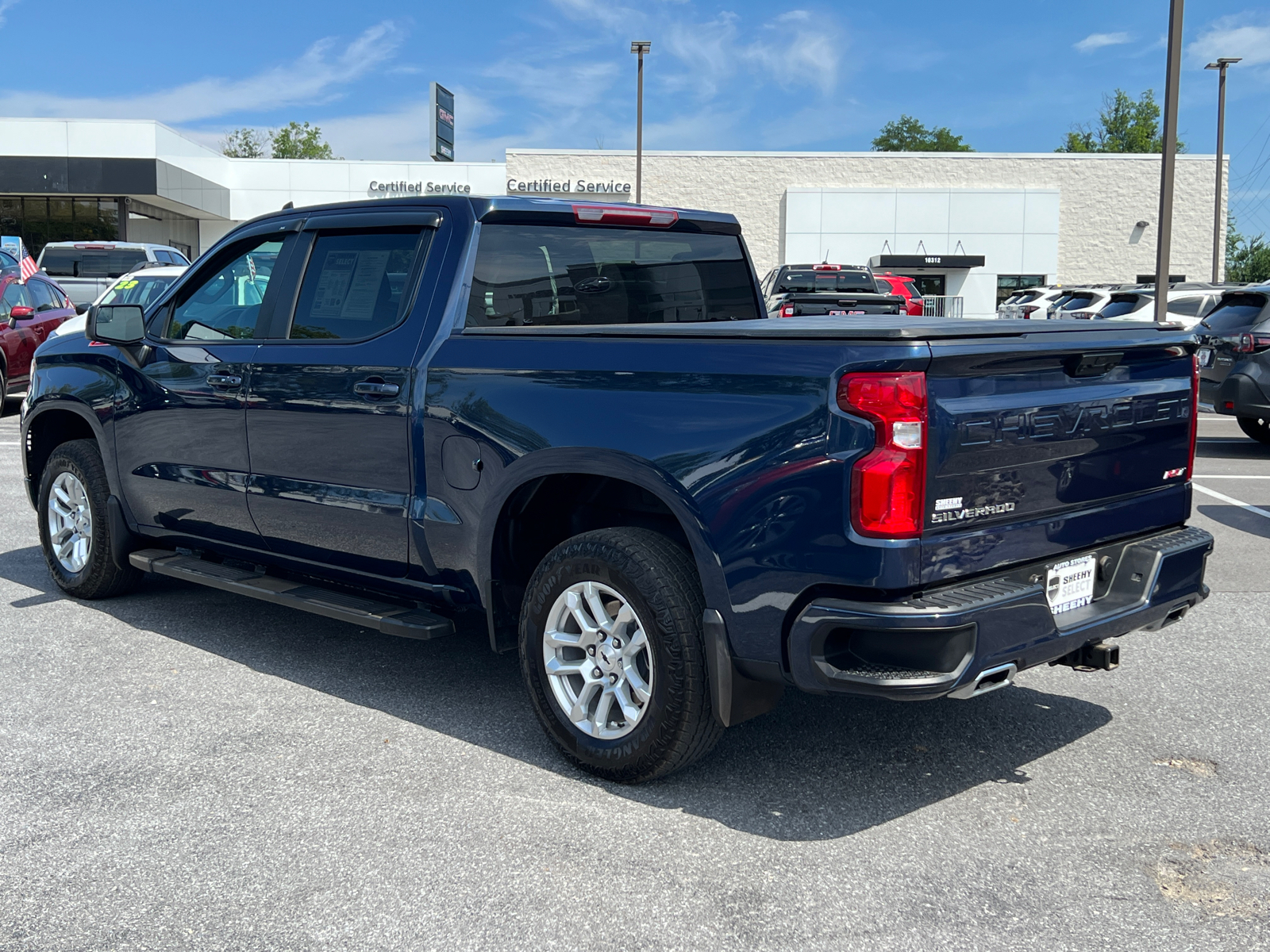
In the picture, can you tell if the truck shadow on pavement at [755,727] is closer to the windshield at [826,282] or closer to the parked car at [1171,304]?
the windshield at [826,282]

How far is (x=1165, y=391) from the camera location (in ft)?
13.1

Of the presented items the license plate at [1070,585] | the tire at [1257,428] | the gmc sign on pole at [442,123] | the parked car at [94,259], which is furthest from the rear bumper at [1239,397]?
the gmc sign on pole at [442,123]

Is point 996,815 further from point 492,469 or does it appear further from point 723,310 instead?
point 723,310

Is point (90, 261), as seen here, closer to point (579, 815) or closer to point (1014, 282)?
point (579, 815)

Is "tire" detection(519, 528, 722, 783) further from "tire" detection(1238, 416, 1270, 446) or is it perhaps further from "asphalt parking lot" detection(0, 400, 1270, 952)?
"tire" detection(1238, 416, 1270, 446)

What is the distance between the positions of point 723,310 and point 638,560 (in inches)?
81.1

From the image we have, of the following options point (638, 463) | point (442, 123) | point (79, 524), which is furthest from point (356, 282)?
point (442, 123)

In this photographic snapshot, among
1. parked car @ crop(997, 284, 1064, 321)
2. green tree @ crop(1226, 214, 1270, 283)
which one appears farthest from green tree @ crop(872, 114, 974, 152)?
parked car @ crop(997, 284, 1064, 321)

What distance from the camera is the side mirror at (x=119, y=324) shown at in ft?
18.3

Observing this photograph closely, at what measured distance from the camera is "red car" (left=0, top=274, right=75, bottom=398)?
1435cm

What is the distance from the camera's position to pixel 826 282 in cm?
1858

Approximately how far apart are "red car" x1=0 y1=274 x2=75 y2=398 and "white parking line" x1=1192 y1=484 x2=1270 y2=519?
1286 cm

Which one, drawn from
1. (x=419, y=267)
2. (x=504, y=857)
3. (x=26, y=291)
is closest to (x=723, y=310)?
(x=419, y=267)

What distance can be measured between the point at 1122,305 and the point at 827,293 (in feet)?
26.1
